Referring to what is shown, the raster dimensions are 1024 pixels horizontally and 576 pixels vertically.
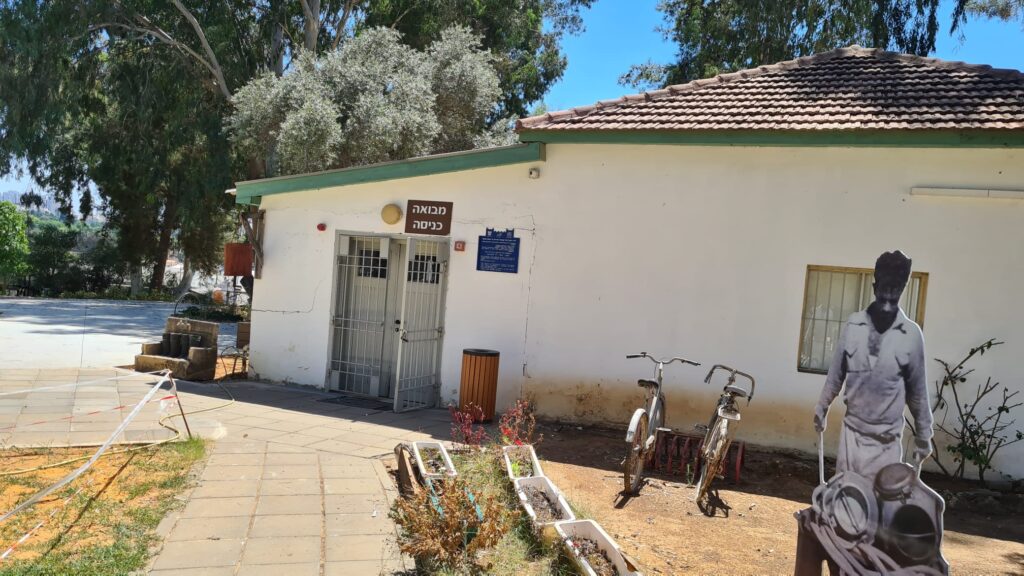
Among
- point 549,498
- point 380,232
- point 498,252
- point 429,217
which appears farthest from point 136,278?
point 549,498

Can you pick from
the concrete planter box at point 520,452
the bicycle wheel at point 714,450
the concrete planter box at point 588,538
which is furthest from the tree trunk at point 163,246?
the concrete planter box at point 588,538

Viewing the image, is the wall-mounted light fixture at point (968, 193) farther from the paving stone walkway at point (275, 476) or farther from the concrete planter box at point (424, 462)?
the paving stone walkway at point (275, 476)

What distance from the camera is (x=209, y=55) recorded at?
20469mm

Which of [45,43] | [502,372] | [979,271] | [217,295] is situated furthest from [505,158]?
[217,295]

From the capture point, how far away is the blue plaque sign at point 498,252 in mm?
8969

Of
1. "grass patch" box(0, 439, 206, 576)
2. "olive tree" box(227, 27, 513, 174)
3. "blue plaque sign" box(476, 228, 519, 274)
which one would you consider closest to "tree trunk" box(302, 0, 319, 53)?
"olive tree" box(227, 27, 513, 174)

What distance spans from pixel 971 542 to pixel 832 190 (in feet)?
11.9

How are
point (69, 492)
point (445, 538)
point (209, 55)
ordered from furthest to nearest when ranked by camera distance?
point (209, 55) → point (69, 492) → point (445, 538)

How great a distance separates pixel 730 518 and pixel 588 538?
1.77 metres

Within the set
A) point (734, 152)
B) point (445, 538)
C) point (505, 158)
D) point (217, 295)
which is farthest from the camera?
point (217, 295)

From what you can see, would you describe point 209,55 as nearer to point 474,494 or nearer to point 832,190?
point 832,190

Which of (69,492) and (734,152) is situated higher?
(734,152)

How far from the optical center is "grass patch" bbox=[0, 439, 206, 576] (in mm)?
4215

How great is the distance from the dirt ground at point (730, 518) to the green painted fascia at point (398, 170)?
3.38 metres
